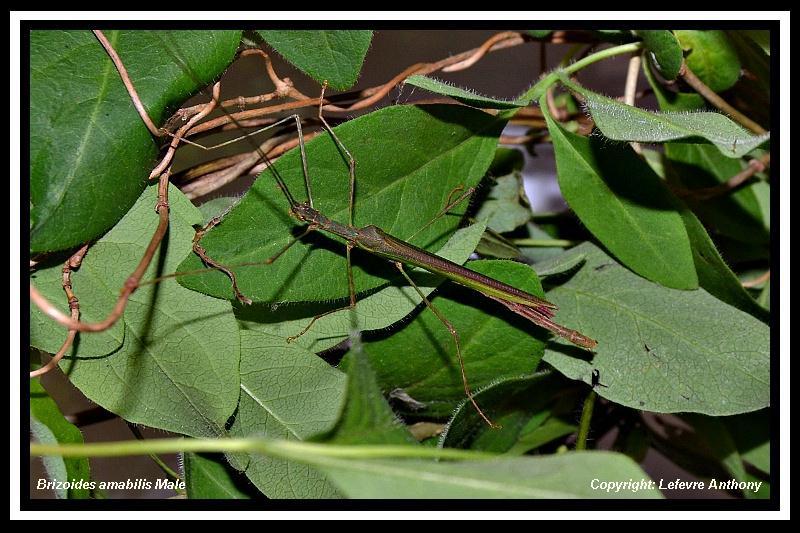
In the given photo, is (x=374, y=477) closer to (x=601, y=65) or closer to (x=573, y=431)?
(x=573, y=431)

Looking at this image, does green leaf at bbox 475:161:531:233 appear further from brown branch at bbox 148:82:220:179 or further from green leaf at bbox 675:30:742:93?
brown branch at bbox 148:82:220:179

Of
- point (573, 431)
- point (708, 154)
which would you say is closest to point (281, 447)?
point (573, 431)

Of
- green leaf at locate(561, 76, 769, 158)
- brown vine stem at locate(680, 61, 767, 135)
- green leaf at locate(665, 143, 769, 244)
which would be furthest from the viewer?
green leaf at locate(665, 143, 769, 244)

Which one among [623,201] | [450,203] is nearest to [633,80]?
[623,201]

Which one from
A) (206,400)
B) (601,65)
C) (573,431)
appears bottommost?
(573,431)

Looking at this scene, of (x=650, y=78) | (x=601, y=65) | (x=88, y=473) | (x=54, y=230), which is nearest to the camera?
(x=54, y=230)

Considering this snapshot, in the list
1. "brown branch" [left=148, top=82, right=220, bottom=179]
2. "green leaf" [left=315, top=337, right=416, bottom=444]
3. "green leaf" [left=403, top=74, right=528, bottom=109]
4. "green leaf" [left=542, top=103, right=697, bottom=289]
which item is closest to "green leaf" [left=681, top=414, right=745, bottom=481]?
"green leaf" [left=542, top=103, right=697, bottom=289]
